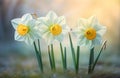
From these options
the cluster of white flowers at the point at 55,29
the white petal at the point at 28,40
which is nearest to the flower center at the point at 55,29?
the cluster of white flowers at the point at 55,29

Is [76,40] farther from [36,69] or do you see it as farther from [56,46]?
[36,69]

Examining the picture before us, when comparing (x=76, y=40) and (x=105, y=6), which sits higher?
(x=105, y=6)

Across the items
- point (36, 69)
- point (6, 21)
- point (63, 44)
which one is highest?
point (6, 21)

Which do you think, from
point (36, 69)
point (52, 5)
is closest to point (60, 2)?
point (52, 5)

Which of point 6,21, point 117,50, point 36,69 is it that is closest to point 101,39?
point 117,50

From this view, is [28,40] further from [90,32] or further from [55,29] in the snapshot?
[90,32]

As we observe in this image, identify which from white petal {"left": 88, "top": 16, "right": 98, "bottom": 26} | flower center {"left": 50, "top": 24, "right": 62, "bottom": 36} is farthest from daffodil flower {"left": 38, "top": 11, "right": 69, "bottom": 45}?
white petal {"left": 88, "top": 16, "right": 98, "bottom": 26}

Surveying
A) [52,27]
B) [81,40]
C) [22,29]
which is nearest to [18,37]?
[22,29]
